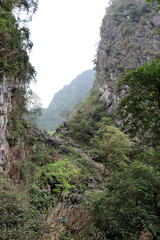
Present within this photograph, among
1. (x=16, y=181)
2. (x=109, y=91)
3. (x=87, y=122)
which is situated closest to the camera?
(x=16, y=181)

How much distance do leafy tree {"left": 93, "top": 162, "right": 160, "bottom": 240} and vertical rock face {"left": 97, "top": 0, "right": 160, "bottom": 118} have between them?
2083cm

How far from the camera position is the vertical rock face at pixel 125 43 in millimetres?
26219

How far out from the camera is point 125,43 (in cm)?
2900

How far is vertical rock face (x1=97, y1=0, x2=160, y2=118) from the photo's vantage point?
2622 cm

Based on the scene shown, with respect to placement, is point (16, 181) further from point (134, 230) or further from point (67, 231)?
point (134, 230)

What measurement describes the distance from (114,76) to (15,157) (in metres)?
26.9

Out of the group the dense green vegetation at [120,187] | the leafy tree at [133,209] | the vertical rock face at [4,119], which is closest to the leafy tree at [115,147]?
the dense green vegetation at [120,187]

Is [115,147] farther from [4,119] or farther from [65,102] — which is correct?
[65,102]

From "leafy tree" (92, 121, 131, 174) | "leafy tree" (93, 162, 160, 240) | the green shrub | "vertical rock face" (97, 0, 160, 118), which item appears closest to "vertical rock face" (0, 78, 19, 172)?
the green shrub

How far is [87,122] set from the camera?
2555 cm

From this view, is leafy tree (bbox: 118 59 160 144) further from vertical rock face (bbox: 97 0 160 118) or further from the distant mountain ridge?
the distant mountain ridge

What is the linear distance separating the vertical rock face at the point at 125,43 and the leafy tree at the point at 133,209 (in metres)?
20.8

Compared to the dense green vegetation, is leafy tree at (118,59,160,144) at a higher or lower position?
higher

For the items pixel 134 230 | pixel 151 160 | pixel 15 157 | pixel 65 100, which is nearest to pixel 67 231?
pixel 134 230
